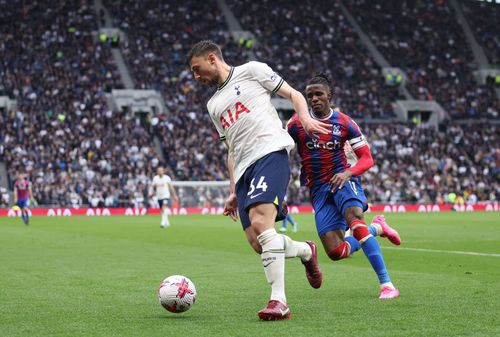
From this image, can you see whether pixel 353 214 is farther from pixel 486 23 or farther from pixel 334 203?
pixel 486 23

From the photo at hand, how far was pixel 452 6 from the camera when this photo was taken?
68062 millimetres

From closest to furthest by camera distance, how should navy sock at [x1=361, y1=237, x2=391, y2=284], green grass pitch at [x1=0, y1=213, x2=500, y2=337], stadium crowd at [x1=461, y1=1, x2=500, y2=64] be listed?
green grass pitch at [x1=0, y1=213, x2=500, y2=337] → navy sock at [x1=361, y1=237, x2=391, y2=284] → stadium crowd at [x1=461, y1=1, x2=500, y2=64]

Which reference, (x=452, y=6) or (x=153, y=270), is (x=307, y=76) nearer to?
(x=452, y=6)

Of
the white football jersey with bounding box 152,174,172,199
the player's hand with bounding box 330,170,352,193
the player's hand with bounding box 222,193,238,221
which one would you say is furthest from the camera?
the white football jersey with bounding box 152,174,172,199

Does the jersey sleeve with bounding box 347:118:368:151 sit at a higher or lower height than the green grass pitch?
higher

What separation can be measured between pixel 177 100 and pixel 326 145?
42205mm

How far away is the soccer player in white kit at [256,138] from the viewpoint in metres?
7.42

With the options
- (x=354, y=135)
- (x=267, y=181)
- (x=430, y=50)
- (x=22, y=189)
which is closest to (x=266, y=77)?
(x=267, y=181)

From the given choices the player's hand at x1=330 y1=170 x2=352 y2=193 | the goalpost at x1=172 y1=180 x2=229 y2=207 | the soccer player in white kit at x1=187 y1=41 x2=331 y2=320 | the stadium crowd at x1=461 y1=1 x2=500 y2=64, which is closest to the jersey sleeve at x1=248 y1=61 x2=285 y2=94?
the soccer player in white kit at x1=187 y1=41 x2=331 y2=320

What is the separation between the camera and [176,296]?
7.67 m

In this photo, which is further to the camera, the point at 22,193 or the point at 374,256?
the point at 22,193

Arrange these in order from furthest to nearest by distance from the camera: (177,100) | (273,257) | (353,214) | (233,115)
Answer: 1. (177,100)
2. (353,214)
3. (233,115)
4. (273,257)

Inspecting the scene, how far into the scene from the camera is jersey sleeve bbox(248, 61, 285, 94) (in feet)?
25.3

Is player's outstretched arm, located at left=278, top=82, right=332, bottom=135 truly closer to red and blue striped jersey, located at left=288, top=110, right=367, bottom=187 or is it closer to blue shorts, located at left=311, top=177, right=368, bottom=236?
red and blue striped jersey, located at left=288, top=110, right=367, bottom=187
